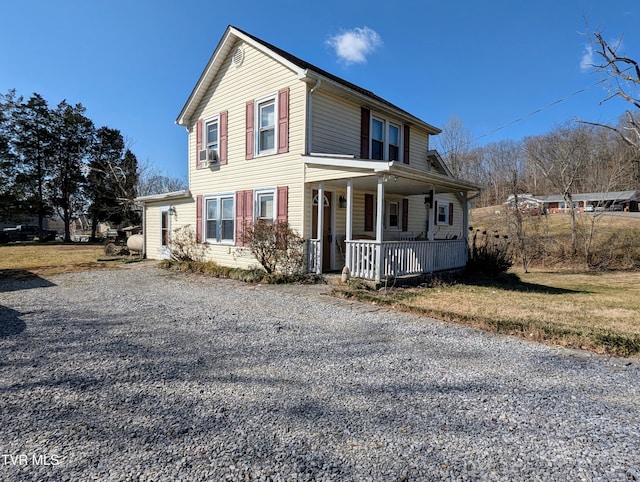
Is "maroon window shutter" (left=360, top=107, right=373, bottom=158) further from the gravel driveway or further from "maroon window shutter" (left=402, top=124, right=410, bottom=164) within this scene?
the gravel driveway

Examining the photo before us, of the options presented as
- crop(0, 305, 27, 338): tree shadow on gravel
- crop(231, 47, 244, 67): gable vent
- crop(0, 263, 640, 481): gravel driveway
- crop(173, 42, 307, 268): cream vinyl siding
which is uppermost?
crop(231, 47, 244, 67): gable vent

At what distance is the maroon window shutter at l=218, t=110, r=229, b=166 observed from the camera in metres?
12.3

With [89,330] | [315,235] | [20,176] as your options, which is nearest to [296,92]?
[315,235]

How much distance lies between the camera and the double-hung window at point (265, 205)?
35.4 feet

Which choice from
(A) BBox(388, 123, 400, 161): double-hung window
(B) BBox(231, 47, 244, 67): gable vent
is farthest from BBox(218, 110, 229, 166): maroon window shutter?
(A) BBox(388, 123, 400, 161): double-hung window

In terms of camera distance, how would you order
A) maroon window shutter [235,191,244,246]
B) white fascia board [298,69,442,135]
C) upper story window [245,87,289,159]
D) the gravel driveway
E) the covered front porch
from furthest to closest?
maroon window shutter [235,191,244,246] < upper story window [245,87,289,159] < white fascia board [298,69,442,135] < the covered front porch < the gravel driveway

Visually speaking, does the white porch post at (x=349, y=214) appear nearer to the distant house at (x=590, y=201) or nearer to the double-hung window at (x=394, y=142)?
the double-hung window at (x=394, y=142)

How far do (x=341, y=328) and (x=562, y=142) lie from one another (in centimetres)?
2785

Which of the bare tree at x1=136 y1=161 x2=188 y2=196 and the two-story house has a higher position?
the bare tree at x1=136 y1=161 x2=188 y2=196

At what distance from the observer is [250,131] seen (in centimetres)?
1133

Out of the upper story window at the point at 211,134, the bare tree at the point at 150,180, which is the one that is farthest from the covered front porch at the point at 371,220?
the bare tree at the point at 150,180

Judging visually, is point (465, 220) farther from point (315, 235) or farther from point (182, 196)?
point (182, 196)

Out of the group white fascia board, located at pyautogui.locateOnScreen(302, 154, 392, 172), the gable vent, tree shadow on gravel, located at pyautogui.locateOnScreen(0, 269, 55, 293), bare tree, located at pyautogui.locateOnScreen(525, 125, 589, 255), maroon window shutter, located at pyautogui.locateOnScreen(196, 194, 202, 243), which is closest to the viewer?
white fascia board, located at pyautogui.locateOnScreen(302, 154, 392, 172)

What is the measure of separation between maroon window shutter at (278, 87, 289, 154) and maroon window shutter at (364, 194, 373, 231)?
118 inches
